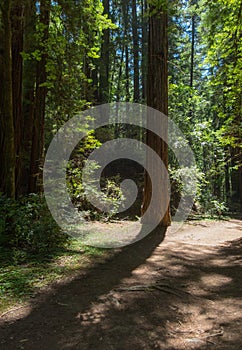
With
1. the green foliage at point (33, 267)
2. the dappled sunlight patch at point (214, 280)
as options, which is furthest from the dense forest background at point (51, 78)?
the dappled sunlight patch at point (214, 280)

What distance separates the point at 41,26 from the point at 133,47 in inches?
645

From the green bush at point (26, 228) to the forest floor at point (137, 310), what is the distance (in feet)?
4.07

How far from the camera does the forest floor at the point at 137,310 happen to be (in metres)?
2.53

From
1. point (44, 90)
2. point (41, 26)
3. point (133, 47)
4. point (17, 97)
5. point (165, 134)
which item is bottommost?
point (165, 134)

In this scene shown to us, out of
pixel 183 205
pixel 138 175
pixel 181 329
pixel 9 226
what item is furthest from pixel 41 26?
pixel 138 175

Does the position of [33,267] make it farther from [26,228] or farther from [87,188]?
[87,188]

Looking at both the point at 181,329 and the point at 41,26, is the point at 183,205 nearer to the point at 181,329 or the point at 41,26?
the point at 41,26

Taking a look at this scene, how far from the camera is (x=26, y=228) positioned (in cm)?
557

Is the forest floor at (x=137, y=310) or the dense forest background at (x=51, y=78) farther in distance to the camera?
the dense forest background at (x=51, y=78)

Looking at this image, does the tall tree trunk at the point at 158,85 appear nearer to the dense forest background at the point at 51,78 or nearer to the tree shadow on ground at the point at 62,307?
the dense forest background at the point at 51,78

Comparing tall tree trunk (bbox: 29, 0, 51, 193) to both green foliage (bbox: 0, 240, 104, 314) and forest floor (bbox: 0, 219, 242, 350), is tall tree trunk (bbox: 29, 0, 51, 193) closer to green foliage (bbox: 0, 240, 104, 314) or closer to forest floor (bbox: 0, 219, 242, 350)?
green foliage (bbox: 0, 240, 104, 314)

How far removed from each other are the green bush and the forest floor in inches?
48.9

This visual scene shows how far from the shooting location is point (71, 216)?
23.9 feet

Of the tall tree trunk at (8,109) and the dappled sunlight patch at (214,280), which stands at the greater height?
the tall tree trunk at (8,109)
